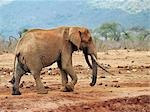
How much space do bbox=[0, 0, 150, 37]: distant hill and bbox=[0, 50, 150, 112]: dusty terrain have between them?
9497 centimetres

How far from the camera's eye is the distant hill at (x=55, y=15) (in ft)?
403

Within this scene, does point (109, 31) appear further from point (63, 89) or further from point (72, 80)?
point (72, 80)

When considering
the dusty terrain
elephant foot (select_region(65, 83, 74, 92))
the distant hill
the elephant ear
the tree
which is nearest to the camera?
the dusty terrain

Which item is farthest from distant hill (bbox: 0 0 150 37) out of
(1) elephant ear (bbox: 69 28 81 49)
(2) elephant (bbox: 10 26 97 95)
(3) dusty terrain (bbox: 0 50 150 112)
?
(1) elephant ear (bbox: 69 28 81 49)

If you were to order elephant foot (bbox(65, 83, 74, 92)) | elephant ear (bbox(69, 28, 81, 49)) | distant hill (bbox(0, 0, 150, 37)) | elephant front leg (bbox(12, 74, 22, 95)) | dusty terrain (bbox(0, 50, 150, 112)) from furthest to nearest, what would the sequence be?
distant hill (bbox(0, 0, 150, 37)) < elephant ear (bbox(69, 28, 81, 49)) < elephant foot (bbox(65, 83, 74, 92)) < elephant front leg (bbox(12, 74, 22, 95)) < dusty terrain (bbox(0, 50, 150, 112))

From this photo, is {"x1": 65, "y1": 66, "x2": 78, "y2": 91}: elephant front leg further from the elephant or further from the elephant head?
the elephant head

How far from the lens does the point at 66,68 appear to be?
42.3 ft

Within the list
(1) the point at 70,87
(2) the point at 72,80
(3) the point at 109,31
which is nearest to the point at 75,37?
(2) the point at 72,80

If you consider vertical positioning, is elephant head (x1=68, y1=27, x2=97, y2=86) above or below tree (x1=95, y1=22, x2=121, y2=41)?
above

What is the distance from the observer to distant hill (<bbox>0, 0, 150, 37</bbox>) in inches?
4840

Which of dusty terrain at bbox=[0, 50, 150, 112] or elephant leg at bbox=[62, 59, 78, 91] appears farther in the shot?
elephant leg at bbox=[62, 59, 78, 91]

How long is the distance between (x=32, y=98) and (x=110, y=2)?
13686 cm

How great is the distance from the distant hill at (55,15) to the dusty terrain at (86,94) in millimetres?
94968

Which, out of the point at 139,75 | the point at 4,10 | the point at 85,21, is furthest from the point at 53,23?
the point at 139,75
